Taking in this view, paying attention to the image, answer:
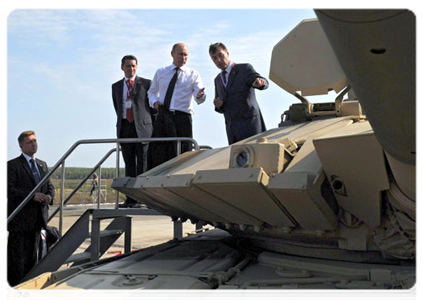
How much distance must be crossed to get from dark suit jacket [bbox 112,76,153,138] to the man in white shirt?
19 cm

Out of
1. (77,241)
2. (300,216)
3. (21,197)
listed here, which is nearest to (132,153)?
(77,241)

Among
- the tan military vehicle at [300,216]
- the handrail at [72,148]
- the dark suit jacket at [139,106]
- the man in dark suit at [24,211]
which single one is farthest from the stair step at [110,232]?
the tan military vehicle at [300,216]

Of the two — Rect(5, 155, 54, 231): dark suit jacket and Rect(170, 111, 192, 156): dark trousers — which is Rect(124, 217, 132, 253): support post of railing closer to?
Rect(5, 155, 54, 231): dark suit jacket

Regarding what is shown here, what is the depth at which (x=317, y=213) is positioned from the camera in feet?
12.5

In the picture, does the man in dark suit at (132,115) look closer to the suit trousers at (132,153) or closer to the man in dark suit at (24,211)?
the suit trousers at (132,153)

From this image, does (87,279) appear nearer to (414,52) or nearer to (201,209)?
(201,209)

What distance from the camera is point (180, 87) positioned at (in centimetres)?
675

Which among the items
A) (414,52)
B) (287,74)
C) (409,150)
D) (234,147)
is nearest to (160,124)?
(287,74)

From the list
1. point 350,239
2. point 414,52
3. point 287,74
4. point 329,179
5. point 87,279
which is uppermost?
point 287,74

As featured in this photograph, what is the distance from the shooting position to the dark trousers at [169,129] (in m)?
Answer: 6.83

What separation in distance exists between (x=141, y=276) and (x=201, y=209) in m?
0.82

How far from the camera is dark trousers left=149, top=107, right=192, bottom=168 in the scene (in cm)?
683

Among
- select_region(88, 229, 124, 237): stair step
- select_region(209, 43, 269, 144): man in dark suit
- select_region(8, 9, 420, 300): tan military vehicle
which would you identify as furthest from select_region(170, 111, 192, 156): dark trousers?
select_region(8, 9, 420, 300): tan military vehicle

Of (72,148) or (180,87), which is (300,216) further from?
(72,148)
